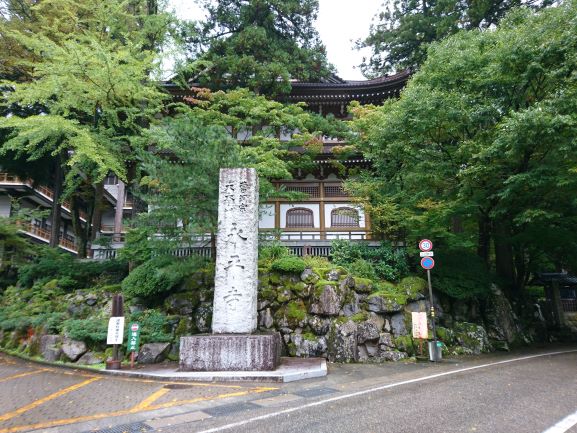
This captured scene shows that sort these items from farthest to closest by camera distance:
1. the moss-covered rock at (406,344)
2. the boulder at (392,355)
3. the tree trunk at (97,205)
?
the tree trunk at (97,205) < the moss-covered rock at (406,344) < the boulder at (392,355)

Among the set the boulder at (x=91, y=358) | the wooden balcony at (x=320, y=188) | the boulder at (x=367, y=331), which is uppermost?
the wooden balcony at (x=320, y=188)

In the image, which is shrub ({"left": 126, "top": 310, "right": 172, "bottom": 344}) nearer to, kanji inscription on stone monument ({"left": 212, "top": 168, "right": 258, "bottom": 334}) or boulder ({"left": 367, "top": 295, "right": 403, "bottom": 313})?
kanji inscription on stone monument ({"left": 212, "top": 168, "right": 258, "bottom": 334})

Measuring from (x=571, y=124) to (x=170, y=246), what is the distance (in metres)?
11.5

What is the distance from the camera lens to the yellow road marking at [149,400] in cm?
607

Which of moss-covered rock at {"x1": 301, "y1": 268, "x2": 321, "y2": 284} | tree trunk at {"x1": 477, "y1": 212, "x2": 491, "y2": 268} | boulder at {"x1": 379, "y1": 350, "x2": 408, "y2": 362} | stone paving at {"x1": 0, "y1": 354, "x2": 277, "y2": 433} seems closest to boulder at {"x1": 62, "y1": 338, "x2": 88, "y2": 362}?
stone paving at {"x1": 0, "y1": 354, "x2": 277, "y2": 433}

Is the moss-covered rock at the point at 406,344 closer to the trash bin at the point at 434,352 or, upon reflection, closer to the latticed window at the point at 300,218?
the trash bin at the point at 434,352

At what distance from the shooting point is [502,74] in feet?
39.5

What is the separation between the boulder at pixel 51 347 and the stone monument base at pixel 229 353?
14.8 feet

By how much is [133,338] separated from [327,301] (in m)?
5.65

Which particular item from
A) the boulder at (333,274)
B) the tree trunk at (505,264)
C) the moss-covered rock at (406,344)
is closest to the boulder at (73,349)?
the boulder at (333,274)

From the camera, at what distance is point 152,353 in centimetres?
1020

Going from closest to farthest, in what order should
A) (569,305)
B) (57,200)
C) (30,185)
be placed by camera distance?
(57,200)
(569,305)
(30,185)

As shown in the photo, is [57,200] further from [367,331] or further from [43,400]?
[367,331]

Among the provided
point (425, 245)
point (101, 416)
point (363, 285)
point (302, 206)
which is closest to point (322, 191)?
point (302, 206)
